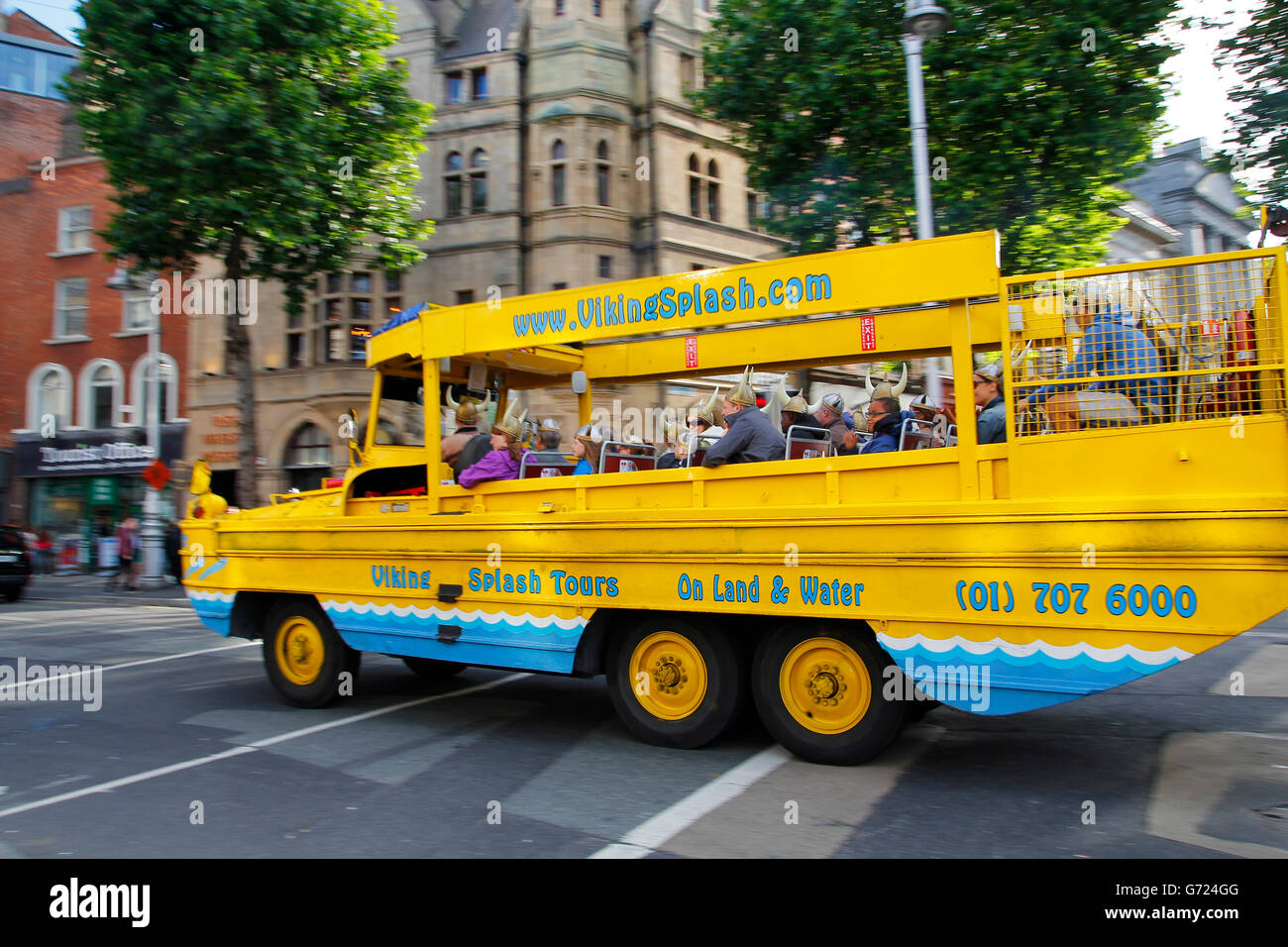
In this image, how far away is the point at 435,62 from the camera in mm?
27281

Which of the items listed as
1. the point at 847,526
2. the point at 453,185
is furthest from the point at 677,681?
the point at 453,185

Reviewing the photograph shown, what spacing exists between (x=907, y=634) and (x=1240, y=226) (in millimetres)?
47701

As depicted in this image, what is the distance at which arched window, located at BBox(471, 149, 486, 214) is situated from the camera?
26.5 meters

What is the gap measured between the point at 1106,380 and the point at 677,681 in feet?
9.98

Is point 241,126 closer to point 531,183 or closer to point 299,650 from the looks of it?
point 531,183

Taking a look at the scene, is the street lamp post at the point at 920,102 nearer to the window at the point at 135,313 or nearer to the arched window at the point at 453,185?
the arched window at the point at 453,185

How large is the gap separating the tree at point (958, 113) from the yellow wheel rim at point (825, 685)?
43.2ft

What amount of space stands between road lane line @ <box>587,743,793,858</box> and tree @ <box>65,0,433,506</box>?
16586 millimetres

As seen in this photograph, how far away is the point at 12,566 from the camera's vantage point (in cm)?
1969

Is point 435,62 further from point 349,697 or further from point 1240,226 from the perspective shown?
point 1240,226

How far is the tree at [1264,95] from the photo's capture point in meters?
12.6

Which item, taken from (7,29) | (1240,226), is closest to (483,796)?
(7,29)

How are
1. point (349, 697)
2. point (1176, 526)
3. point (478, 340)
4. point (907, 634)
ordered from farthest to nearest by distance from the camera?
point (349, 697), point (478, 340), point (907, 634), point (1176, 526)

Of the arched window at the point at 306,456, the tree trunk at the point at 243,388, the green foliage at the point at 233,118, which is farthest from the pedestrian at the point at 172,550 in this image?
the green foliage at the point at 233,118
